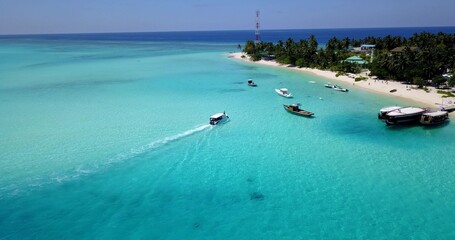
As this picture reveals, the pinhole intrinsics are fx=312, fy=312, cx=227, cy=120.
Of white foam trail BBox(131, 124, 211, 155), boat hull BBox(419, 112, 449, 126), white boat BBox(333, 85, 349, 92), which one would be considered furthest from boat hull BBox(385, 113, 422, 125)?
white foam trail BBox(131, 124, 211, 155)

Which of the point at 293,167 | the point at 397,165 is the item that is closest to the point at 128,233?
the point at 293,167

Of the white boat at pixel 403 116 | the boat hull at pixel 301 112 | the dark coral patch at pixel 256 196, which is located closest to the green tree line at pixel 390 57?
the white boat at pixel 403 116

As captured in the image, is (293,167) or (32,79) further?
(32,79)

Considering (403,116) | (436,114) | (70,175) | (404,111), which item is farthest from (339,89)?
(70,175)

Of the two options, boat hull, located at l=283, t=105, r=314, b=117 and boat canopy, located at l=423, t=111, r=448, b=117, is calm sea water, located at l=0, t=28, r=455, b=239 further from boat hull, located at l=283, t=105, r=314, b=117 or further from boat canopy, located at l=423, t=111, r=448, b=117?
boat canopy, located at l=423, t=111, r=448, b=117

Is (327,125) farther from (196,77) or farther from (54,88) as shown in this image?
(54,88)

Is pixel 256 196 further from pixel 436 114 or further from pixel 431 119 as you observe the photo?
pixel 436 114

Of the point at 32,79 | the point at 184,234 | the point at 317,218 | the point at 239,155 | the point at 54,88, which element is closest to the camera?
the point at 184,234
